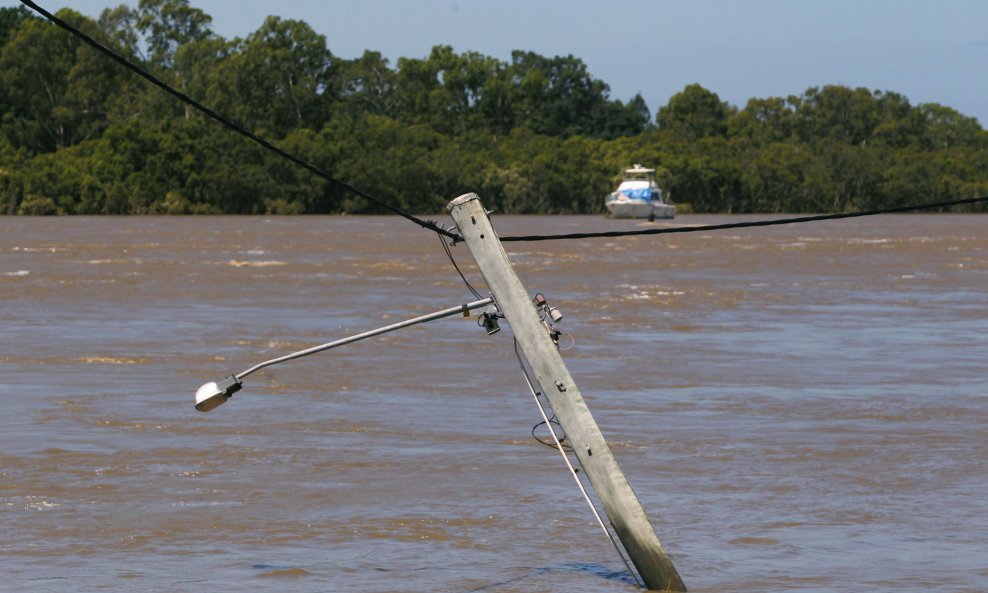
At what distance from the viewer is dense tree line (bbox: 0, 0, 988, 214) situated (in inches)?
5251

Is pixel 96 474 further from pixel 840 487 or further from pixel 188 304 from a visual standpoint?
pixel 188 304

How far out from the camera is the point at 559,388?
29.0 ft

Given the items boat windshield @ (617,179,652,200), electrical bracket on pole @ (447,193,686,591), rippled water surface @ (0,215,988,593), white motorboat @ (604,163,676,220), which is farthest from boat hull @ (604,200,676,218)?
electrical bracket on pole @ (447,193,686,591)

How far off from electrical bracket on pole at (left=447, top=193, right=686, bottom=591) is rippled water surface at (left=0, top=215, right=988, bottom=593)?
853mm

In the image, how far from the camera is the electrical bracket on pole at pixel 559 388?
8.84 meters

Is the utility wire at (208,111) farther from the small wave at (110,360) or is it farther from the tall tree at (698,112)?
the tall tree at (698,112)

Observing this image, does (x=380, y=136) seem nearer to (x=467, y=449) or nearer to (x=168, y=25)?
(x=168, y=25)

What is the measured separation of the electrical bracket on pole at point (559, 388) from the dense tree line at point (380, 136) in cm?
11715

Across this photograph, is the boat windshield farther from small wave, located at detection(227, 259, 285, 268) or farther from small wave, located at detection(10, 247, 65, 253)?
small wave, located at detection(227, 259, 285, 268)

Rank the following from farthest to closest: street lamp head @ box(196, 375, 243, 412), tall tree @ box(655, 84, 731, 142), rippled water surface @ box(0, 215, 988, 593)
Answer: tall tree @ box(655, 84, 731, 142), rippled water surface @ box(0, 215, 988, 593), street lamp head @ box(196, 375, 243, 412)

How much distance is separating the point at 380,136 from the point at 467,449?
449 feet

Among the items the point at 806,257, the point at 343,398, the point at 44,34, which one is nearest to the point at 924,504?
the point at 343,398

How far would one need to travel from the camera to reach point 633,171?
122500 mm

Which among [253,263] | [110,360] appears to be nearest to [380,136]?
[253,263]
